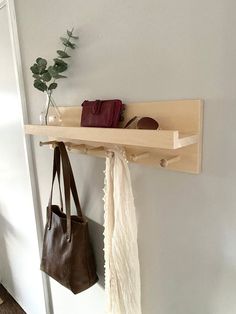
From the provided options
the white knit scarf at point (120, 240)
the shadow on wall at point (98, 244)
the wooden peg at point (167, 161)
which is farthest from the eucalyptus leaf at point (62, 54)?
→ the shadow on wall at point (98, 244)

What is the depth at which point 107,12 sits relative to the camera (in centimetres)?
70

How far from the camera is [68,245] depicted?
901mm

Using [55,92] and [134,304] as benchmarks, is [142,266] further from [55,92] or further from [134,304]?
[55,92]

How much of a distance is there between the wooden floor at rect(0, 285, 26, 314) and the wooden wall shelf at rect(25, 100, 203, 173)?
5.02ft

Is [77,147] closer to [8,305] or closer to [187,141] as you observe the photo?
[187,141]

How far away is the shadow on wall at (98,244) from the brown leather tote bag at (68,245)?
1.1 inches

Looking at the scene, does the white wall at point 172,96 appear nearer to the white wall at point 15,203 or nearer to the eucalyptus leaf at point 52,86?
the eucalyptus leaf at point 52,86

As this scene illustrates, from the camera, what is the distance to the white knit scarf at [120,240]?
0.69 m

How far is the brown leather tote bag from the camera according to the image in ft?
2.85

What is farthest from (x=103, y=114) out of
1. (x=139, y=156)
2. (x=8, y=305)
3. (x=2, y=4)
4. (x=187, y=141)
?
(x=8, y=305)

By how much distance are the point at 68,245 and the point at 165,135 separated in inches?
23.8

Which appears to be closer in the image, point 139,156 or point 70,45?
point 139,156

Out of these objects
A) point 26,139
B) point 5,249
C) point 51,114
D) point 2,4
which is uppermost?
point 2,4

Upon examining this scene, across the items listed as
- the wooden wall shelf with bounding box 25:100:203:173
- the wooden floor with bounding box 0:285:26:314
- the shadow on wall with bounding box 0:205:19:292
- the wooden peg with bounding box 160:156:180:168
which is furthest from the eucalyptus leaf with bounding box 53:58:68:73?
the wooden floor with bounding box 0:285:26:314
